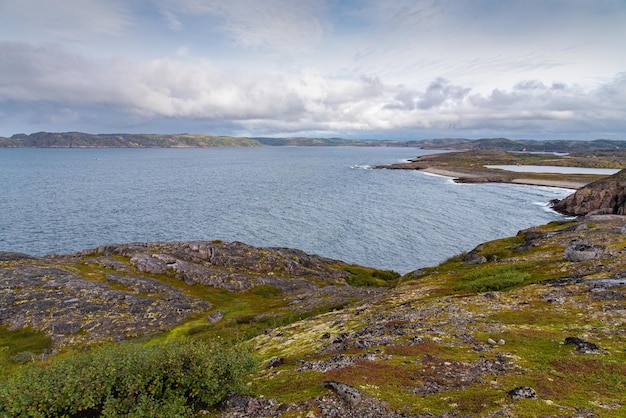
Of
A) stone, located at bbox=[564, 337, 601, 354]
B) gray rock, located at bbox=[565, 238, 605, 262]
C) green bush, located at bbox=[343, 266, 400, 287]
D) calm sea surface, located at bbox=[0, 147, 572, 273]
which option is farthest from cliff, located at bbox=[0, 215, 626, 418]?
calm sea surface, located at bbox=[0, 147, 572, 273]

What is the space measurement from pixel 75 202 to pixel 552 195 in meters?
228

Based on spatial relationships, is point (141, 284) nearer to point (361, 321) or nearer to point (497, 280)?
point (361, 321)

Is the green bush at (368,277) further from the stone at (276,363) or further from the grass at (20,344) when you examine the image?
the grass at (20,344)

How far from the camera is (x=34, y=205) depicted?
140750 millimetres

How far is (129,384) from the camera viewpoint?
14.0m

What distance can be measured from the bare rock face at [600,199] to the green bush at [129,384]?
474 feet

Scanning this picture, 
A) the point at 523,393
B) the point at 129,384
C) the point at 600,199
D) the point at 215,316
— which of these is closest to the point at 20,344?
the point at 215,316

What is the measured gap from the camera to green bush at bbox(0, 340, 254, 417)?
13078 millimetres

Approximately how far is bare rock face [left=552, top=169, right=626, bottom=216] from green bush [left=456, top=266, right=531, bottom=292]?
107710 millimetres

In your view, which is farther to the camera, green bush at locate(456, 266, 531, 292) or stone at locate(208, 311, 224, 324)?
stone at locate(208, 311, 224, 324)

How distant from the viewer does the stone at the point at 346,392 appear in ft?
46.4

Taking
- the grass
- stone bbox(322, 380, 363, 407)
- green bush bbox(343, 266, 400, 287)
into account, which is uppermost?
stone bbox(322, 380, 363, 407)

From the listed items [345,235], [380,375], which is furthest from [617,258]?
[345,235]

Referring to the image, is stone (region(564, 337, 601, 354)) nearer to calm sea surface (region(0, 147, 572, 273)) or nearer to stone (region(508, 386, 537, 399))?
stone (region(508, 386, 537, 399))
